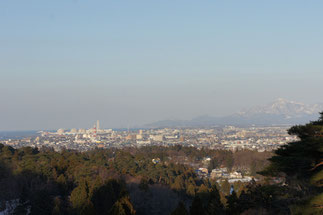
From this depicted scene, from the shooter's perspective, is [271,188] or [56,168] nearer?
[271,188]

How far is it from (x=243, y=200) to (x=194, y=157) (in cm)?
4277

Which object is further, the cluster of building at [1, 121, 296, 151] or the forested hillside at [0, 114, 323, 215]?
the cluster of building at [1, 121, 296, 151]

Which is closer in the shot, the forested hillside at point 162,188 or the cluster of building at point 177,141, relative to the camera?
the forested hillside at point 162,188

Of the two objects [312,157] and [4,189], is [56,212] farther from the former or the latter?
[312,157]

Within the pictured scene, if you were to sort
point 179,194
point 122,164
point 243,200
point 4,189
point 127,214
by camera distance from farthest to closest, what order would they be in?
point 122,164
point 179,194
point 4,189
point 127,214
point 243,200

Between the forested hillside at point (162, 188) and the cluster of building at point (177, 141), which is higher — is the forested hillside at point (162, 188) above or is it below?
above

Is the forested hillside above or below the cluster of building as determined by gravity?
above

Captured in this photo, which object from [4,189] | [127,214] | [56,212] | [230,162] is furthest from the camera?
[230,162]

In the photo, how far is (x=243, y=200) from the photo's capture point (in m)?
12.9

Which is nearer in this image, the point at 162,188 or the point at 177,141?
the point at 162,188

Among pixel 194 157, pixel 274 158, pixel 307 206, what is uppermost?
pixel 274 158

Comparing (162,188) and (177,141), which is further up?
(162,188)

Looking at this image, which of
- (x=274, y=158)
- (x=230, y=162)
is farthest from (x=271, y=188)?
(x=230, y=162)

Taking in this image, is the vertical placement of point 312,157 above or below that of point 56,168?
above
